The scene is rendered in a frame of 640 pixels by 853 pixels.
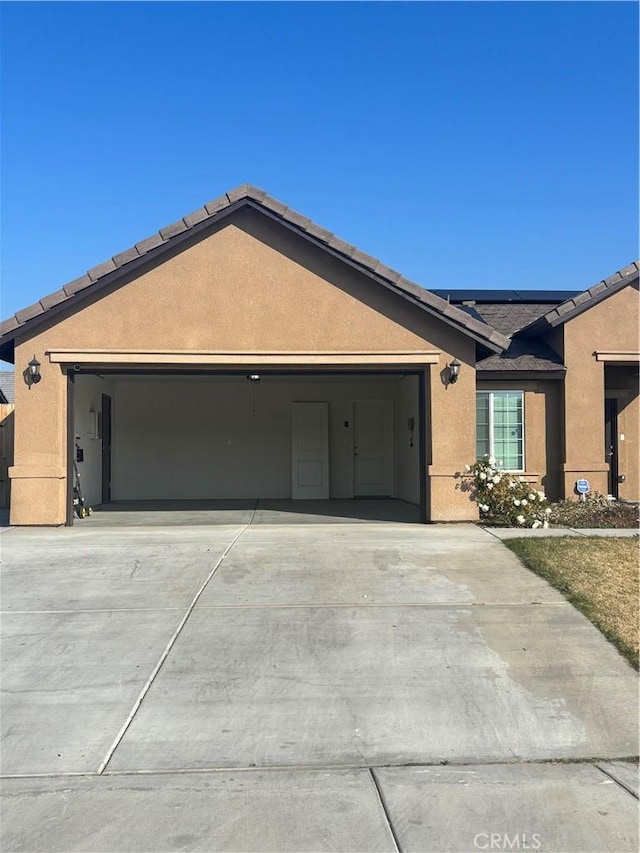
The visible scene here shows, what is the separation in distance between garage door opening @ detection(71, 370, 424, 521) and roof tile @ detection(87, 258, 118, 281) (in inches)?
225

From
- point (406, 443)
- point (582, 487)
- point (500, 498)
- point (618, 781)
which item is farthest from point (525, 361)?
point (618, 781)

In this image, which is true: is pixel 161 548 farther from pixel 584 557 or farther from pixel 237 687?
pixel 584 557

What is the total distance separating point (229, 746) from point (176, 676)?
1142 mm

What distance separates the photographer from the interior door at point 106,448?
15.9 m

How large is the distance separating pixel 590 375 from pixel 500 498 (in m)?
3.78

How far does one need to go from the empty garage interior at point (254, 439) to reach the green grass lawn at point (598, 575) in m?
7.31

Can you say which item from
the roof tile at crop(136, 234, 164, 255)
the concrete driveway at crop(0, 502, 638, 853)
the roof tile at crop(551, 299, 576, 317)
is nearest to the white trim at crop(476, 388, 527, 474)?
the roof tile at crop(551, 299, 576, 317)

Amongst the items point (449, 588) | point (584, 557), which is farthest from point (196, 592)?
point (584, 557)

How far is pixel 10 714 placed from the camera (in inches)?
196

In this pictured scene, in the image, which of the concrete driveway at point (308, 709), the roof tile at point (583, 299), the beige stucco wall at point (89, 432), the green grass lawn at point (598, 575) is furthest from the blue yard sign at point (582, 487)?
the beige stucco wall at point (89, 432)

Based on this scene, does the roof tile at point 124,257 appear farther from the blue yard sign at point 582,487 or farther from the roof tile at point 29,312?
the blue yard sign at point 582,487

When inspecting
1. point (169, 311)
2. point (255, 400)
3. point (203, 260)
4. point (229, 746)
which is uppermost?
point (203, 260)

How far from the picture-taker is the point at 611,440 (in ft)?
49.2

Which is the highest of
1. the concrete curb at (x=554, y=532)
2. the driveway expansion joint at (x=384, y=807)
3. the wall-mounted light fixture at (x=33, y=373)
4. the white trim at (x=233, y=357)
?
the white trim at (x=233, y=357)
